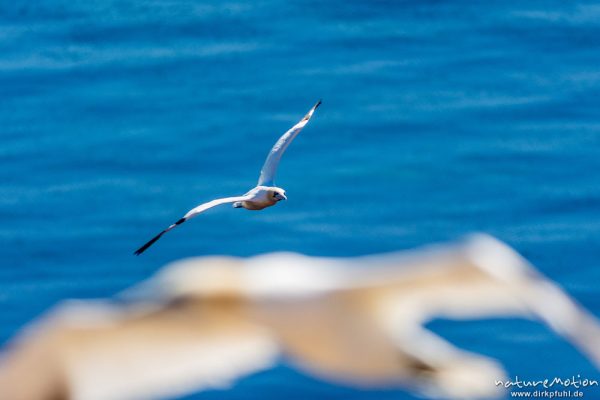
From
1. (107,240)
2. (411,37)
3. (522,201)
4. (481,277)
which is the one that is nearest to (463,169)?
(522,201)

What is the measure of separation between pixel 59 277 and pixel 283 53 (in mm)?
4796

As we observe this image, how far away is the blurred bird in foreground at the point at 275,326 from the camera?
3.22 meters

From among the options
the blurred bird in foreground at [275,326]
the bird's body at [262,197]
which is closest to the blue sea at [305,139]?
the bird's body at [262,197]

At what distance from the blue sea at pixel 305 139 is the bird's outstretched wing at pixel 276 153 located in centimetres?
172

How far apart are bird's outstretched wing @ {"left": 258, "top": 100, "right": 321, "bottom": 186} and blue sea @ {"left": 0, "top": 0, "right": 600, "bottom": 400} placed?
172cm

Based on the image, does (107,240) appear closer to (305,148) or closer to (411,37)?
(305,148)

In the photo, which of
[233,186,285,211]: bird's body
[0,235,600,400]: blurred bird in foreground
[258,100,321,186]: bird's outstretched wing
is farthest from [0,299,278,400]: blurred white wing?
[233,186,285,211]: bird's body

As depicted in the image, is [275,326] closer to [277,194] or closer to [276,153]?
[276,153]

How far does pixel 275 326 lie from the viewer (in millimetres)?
3314

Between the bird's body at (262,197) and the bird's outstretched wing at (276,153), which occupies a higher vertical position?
the bird's outstretched wing at (276,153)

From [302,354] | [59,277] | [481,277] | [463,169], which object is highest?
[463,169]

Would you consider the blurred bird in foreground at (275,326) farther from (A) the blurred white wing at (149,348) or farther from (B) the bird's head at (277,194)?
(B) the bird's head at (277,194)

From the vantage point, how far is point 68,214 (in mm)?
15773

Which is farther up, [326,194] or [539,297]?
[326,194]
